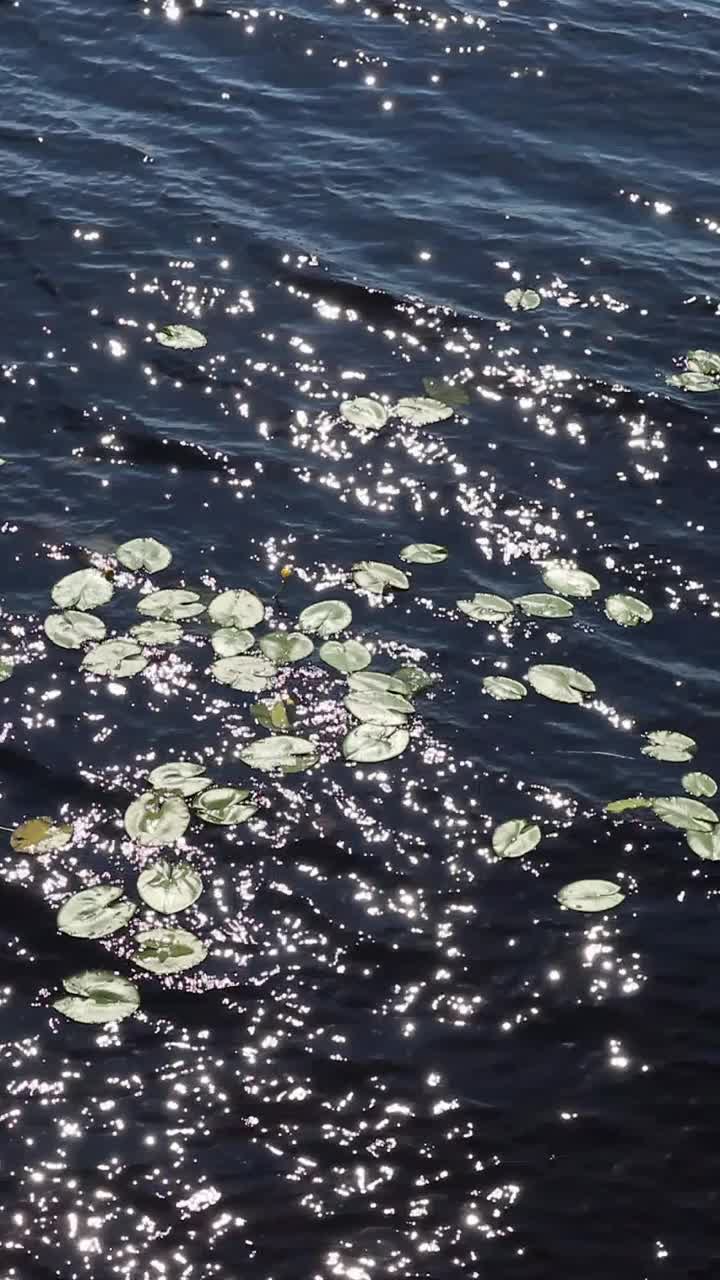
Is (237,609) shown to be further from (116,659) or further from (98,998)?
(98,998)

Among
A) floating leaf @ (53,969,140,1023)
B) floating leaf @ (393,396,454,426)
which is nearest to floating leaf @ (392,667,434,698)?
floating leaf @ (53,969,140,1023)

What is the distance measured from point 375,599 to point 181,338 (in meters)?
5.57

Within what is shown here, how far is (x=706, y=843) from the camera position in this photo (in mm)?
13125

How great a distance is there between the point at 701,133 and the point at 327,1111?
60.7 ft

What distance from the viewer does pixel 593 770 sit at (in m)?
13.8

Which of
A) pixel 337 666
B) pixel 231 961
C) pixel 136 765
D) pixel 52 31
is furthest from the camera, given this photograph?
pixel 52 31

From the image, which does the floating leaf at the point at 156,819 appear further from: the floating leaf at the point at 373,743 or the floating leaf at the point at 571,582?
the floating leaf at the point at 571,582

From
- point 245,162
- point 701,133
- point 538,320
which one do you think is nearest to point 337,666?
point 538,320

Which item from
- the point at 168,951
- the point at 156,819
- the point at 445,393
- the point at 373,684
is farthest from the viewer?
the point at 445,393

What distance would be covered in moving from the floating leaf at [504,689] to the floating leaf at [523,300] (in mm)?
7248

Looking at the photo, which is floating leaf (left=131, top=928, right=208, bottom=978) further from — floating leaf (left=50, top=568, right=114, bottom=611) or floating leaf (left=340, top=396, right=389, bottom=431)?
floating leaf (left=340, top=396, right=389, bottom=431)

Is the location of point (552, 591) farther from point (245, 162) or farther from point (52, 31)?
point (52, 31)

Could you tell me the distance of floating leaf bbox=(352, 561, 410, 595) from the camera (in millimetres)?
15609

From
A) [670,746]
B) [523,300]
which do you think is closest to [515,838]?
[670,746]
